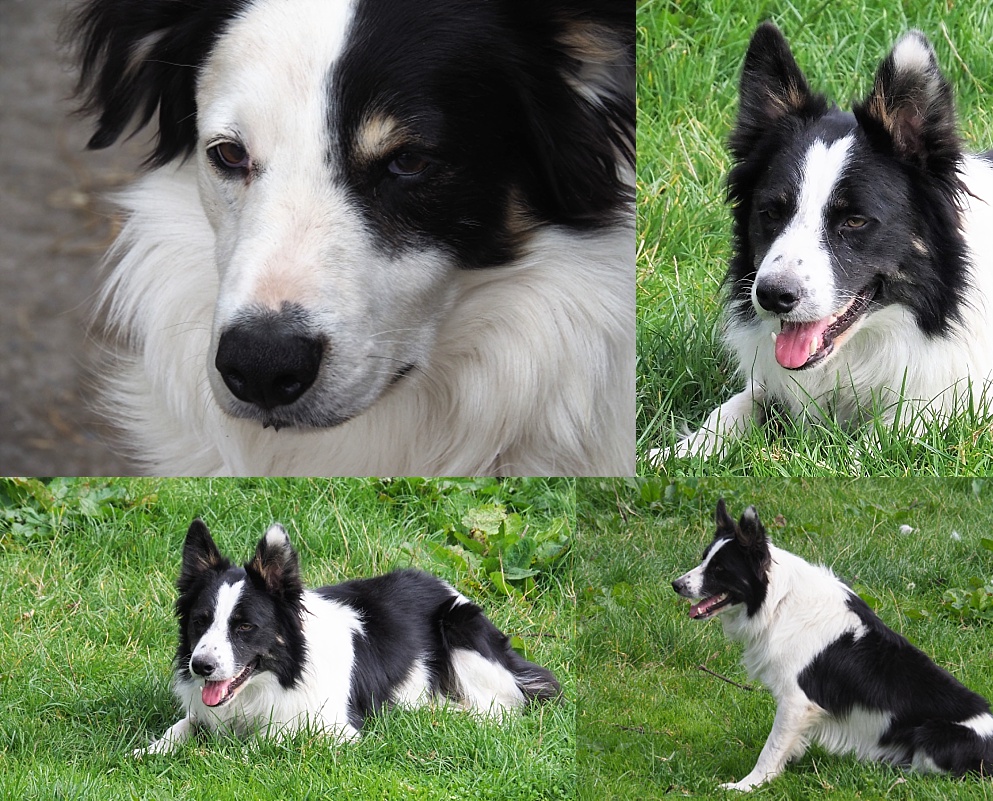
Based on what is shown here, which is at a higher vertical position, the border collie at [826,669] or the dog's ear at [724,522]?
the dog's ear at [724,522]

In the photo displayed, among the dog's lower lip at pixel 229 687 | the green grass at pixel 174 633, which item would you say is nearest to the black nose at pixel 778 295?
the green grass at pixel 174 633

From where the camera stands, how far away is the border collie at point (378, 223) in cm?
288

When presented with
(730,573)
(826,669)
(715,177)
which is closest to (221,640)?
(730,573)

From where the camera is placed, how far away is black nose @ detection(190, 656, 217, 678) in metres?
3.24

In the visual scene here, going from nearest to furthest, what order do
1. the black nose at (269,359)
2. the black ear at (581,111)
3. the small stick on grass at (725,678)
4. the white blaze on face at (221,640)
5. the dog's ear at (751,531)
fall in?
the black nose at (269,359) → the black ear at (581,111) → the white blaze on face at (221,640) → the dog's ear at (751,531) → the small stick on grass at (725,678)

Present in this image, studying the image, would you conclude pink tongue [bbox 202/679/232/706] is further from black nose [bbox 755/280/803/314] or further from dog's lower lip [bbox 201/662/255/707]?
black nose [bbox 755/280/803/314]

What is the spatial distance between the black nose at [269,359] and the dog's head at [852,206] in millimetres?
1352

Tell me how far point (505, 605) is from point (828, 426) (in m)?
1.53

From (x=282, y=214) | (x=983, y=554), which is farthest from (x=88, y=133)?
(x=983, y=554)

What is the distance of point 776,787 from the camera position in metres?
3.23

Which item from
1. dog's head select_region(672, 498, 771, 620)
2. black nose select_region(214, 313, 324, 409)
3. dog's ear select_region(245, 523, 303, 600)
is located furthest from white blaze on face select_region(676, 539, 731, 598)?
black nose select_region(214, 313, 324, 409)

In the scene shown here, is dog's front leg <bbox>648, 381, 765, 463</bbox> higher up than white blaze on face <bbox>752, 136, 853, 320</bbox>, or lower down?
lower down

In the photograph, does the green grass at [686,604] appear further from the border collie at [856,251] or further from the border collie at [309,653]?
the border collie at [856,251]

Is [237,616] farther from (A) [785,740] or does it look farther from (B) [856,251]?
(B) [856,251]
